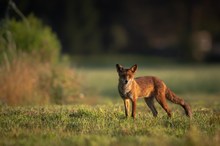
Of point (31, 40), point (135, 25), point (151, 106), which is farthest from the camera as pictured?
point (135, 25)

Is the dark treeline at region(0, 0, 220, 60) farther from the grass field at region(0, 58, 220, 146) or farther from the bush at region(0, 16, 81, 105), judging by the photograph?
the grass field at region(0, 58, 220, 146)

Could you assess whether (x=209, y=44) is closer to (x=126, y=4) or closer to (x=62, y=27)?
(x=126, y=4)

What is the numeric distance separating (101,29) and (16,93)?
Answer: 46.1 metres

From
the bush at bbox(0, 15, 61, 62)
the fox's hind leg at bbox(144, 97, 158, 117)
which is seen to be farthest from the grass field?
the bush at bbox(0, 15, 61, 62)

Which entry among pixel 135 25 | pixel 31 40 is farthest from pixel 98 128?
pixel 135 25

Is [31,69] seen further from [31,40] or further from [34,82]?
[31,40]

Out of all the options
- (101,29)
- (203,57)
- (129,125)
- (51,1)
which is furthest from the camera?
(101,29)

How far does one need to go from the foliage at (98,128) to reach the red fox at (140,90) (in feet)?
1.10

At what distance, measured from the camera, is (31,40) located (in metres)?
20.7

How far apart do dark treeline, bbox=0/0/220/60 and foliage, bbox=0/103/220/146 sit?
4221cm

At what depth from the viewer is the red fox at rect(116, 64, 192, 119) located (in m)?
12.4

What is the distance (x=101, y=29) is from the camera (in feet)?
207

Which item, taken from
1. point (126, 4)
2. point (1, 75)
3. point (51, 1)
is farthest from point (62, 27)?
point (1, 75)

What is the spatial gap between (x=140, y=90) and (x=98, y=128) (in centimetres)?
200
